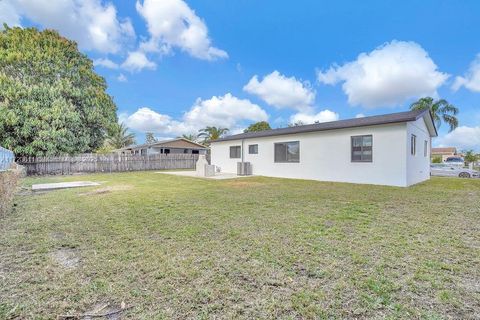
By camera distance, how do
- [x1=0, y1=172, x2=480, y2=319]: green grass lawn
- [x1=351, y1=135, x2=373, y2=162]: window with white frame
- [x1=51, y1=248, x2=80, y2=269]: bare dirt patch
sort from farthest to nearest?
[x1=351, y1=135, x2=373, y2=162]: window with white frame, [x1=51, y1=248, x2=80, y2=269]: bare dirt patch, [x1=0, y1=172, x2=480, y2=319]: green grass lawn

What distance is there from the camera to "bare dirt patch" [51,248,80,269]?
2840 millimetres

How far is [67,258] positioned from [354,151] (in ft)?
35.0

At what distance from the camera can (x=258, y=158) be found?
1501 centimetres

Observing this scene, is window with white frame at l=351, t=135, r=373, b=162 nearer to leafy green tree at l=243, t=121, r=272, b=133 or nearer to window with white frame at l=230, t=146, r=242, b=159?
window with white frame at l=230, t=146, r=242, b=159

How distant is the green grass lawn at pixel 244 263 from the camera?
204 cm

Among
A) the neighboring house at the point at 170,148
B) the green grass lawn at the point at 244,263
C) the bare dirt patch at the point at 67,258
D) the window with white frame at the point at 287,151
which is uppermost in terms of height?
the neighboring house at the point at 170,148

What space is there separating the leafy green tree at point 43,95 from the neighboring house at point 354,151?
11720mm

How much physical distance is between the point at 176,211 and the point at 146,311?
3.49 m

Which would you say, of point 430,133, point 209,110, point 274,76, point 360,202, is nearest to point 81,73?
point 274,76

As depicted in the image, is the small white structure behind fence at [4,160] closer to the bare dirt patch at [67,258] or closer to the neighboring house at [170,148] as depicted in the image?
the bare dirt patch at [67,258]

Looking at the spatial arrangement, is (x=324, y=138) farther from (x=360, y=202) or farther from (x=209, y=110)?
(x=209, y=110)

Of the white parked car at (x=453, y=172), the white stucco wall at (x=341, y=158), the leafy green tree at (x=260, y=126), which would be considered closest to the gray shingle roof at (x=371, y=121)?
the white stucco wall at (x=341, y=158)

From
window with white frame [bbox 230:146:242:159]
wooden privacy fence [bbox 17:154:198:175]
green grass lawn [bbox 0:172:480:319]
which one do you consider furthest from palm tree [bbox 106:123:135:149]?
green grass lawn [bbox 0:172:480:319]

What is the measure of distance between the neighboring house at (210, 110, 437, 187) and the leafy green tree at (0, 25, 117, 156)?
11720 millimetres
